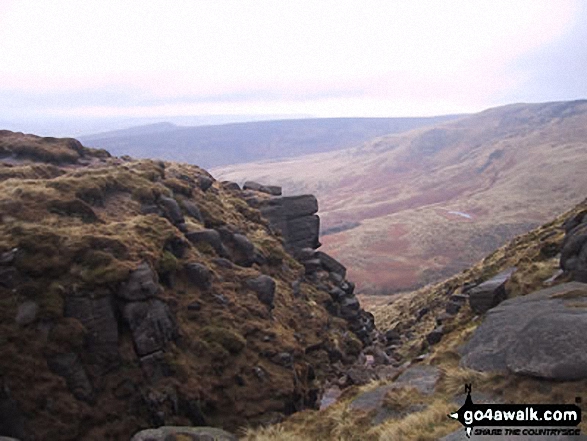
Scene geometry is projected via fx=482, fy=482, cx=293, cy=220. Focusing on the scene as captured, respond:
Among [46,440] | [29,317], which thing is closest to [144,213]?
[29,317]

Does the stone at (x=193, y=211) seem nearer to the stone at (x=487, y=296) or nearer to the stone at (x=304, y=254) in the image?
the stone at (x=304, y=254)

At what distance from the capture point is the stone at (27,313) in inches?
863

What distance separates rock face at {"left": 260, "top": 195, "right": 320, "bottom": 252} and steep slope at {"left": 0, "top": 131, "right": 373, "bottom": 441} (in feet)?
52.3

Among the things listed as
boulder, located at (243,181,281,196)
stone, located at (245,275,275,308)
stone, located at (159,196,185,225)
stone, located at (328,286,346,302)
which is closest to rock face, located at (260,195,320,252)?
boulder, located at (243,181,281,196)

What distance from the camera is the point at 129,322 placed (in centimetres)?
2433

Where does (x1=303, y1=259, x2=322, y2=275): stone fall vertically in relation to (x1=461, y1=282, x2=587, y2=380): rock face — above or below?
below

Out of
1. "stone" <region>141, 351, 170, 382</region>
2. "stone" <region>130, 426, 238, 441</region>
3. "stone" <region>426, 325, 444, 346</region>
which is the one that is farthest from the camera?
"stone" <region>426, 325, 444, 346</region>

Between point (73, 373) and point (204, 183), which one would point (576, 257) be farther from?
point (204, 183)

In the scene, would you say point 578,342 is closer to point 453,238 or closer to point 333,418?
point 333,418

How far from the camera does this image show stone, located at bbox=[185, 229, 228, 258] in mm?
37375

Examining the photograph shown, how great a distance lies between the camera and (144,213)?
118 ft

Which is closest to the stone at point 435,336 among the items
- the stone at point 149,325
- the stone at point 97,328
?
the stone at point 149,325

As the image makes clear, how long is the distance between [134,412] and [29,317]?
6560mm

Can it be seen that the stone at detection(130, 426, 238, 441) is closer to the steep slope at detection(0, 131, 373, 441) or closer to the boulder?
the steep slope at detection(0, 131, 373, 441)
